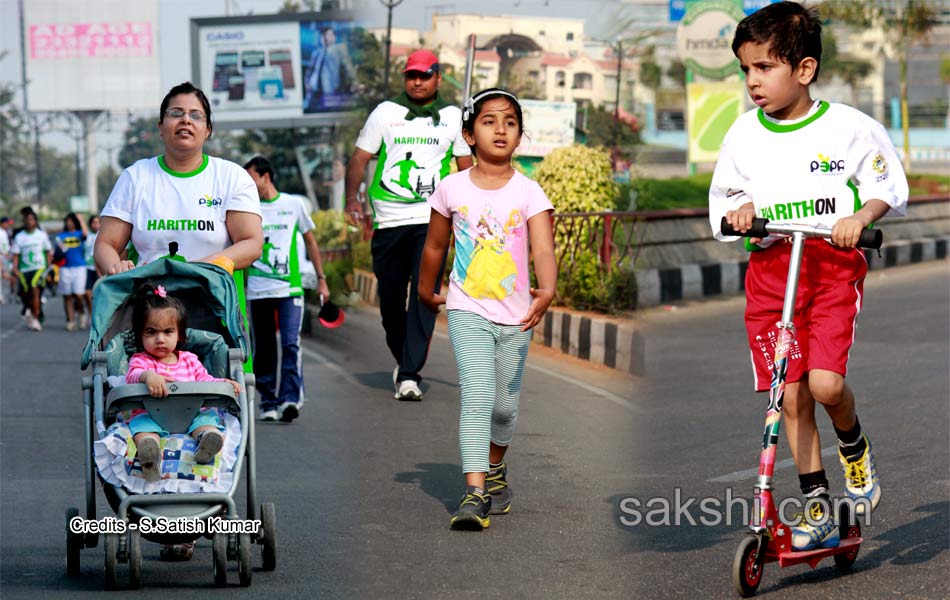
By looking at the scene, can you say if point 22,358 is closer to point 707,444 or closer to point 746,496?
point 707,444

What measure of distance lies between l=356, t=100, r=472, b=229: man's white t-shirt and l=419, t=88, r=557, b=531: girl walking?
3.76 metres

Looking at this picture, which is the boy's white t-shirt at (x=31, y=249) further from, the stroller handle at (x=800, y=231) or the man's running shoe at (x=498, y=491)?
the stroller handle at (x=800, y=231)

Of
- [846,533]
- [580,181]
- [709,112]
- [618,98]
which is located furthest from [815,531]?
[709,112]

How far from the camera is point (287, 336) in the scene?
9648 mm

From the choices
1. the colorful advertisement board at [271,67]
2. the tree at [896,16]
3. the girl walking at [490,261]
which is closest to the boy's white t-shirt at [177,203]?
the girl walking at [490,261]

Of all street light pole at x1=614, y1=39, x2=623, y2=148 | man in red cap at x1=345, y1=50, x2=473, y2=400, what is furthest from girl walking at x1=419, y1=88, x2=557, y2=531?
street light pole at x1=614, y1=39, x2=623, y2=148

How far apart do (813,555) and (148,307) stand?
2.50m

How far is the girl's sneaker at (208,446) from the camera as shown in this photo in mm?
5246

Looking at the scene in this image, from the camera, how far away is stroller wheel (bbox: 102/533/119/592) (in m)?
5.00

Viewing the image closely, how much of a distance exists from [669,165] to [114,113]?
5831cm

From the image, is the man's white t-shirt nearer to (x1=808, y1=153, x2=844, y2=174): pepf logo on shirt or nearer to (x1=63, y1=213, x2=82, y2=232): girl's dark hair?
(x1=808, y1=153, x2=844, y2=174): pepf logo on shirt

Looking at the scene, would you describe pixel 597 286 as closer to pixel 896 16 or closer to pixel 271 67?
pixel 896 16

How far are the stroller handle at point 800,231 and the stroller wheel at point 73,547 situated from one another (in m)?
2.44

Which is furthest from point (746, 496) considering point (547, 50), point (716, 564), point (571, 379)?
point (547, 50)
